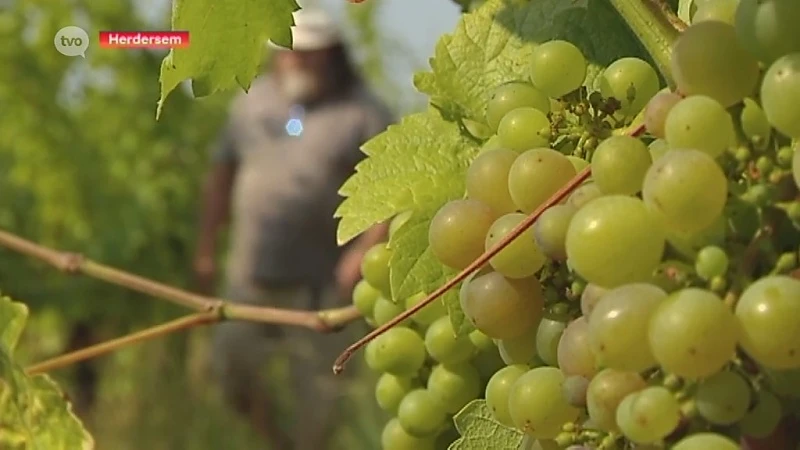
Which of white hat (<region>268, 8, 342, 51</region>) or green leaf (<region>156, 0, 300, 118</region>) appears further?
white hat (<region>268, 8, 342, 51</region>)

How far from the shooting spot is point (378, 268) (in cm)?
76

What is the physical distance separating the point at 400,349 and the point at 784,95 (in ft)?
1.15

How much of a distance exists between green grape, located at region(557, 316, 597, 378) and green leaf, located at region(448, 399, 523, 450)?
127mm

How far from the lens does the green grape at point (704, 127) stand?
44 centimetres

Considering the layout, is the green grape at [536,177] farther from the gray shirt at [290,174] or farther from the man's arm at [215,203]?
the man's arm at [215,203]

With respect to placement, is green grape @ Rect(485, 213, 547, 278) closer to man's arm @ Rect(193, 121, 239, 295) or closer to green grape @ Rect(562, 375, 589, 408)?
green grape @ Rect(562, 375, 589, 408)

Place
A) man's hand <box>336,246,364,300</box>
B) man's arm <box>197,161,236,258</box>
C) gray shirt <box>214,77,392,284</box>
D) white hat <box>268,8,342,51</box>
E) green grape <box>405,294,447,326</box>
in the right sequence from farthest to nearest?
1. man's arm <box>197,161,236,258</box>
2. white hat <box>268,8,342,51</box>
3. gray shirt <box>214,77,392,284</box>
4. man's hand <box>336,246,364,300</box>
5. green grape <box>405,294,447,326</box>

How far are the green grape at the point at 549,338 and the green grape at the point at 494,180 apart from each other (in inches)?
2.4

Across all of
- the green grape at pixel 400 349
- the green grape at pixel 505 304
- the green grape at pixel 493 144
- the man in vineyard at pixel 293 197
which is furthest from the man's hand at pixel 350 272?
the green grape at pixel 505 304

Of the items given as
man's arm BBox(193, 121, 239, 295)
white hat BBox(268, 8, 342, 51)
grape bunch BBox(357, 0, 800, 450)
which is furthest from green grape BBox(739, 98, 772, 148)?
man's arm BBox(193, 121, 239, 295)

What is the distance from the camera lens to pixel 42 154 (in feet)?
13.3

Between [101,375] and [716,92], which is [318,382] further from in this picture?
[716,92]

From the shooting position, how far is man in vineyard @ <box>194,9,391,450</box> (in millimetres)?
3482

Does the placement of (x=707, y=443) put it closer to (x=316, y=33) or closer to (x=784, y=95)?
(x=784, y=95)
